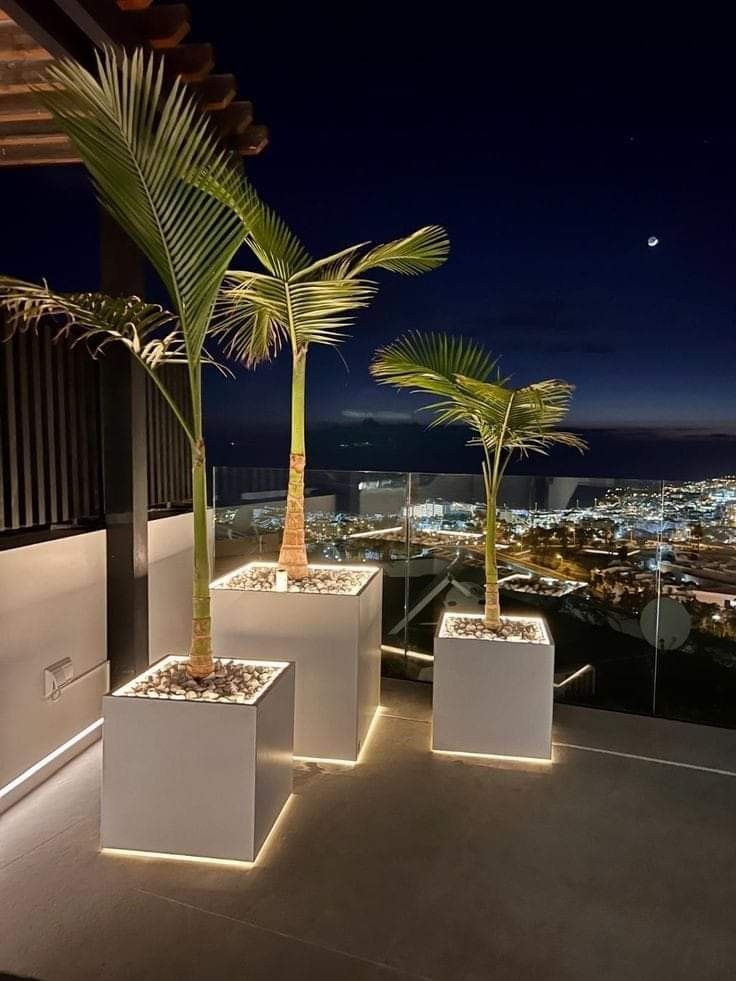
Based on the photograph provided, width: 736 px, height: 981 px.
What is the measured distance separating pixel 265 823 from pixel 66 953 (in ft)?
2.13

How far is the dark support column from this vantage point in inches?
113

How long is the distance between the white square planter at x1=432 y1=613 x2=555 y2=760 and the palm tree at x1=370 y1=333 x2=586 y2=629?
26 centimetres

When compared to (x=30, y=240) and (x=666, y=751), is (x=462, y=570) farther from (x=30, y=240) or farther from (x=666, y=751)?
(x=30, y=240)

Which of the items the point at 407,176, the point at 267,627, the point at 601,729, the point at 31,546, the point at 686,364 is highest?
the point at 407,176

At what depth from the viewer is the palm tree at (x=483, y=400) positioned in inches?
113

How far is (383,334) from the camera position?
18.6ft

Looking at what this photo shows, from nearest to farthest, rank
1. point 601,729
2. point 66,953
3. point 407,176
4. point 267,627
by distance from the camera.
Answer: point 66,953, point 267,627, point 601,729, point 407,176

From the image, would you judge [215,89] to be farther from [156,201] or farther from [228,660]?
[228,660]

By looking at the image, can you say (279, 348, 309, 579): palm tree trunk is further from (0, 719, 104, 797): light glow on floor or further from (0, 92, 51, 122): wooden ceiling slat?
(0, 92, 51, 122): wooden ceiling slat

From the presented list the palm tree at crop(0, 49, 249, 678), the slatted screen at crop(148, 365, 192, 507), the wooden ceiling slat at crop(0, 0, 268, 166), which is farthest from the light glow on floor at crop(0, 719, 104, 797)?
the wooden ceiling slat at crop(0, 0, 268, 166)

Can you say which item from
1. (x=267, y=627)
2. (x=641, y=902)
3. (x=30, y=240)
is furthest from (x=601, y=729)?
(x=30, y=240)

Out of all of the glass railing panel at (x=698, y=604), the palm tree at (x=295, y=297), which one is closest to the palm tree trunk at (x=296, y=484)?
the palm tree at (x=295, y=297)

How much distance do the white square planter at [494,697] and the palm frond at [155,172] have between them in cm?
168

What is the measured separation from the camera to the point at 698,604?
11.0ft
